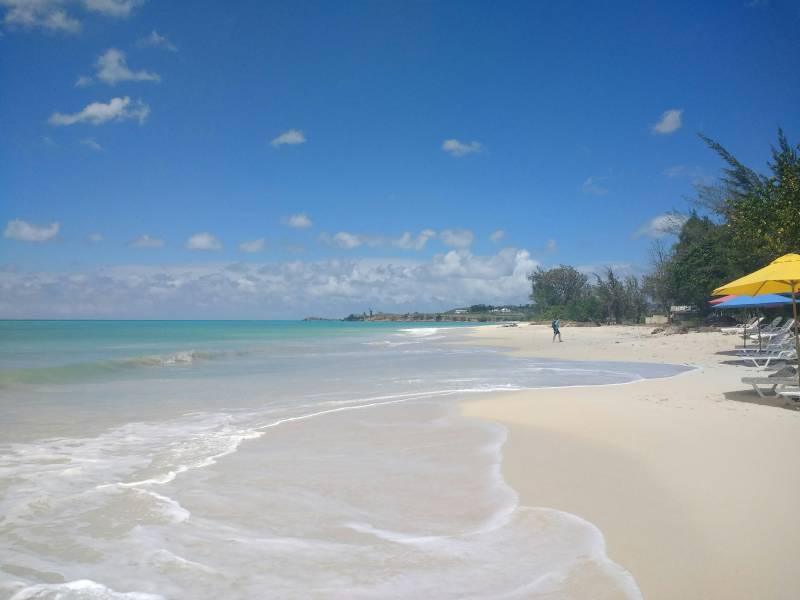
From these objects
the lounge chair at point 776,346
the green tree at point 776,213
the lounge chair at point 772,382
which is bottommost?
the lounge chair at point 772,382

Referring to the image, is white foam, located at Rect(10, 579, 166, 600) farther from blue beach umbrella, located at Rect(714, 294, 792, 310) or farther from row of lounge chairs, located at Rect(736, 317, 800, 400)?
blue beach umbrella, located at Rect(714, 294, 792, 310)

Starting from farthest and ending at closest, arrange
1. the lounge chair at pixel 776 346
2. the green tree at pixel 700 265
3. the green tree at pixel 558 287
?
the green tree at pixel 558 287
the green tree at pixel 700 265
the lounge chair at pixel 776 346

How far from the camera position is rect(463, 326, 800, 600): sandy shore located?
3.48 metres

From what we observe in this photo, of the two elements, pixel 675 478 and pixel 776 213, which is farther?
pixel 776 213

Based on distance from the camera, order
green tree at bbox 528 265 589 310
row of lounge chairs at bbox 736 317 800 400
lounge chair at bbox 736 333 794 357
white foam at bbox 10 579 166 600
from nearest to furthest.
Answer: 1. white foam at bbox 10 579 166 600
2. row of lounge chairs at bbox 736 317 800 400
3. lounge chair at bbox 736 333 794 357
4. green tree at bbox 528 265 589 310

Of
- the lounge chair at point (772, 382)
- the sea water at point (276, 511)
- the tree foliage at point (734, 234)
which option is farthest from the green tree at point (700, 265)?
the sea water at point (276, 511)

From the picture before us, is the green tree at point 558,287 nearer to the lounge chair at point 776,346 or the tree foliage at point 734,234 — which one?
the tree foliage at point 734,234

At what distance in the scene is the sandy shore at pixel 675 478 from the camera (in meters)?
3.48

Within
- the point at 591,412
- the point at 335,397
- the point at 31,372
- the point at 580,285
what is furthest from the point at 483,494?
the point at 580,285

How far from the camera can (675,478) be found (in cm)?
536

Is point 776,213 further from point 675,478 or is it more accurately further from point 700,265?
point 700,265

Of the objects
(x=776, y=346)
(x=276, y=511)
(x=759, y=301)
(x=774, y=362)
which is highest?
(x=759, y=301)

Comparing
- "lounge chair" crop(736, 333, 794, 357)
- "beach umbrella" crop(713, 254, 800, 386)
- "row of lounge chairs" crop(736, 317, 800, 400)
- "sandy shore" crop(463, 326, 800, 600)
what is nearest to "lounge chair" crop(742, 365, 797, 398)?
"row of lounge chairs" crop(736, 317, 800, 400)

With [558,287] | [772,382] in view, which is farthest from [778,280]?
[558,287]
